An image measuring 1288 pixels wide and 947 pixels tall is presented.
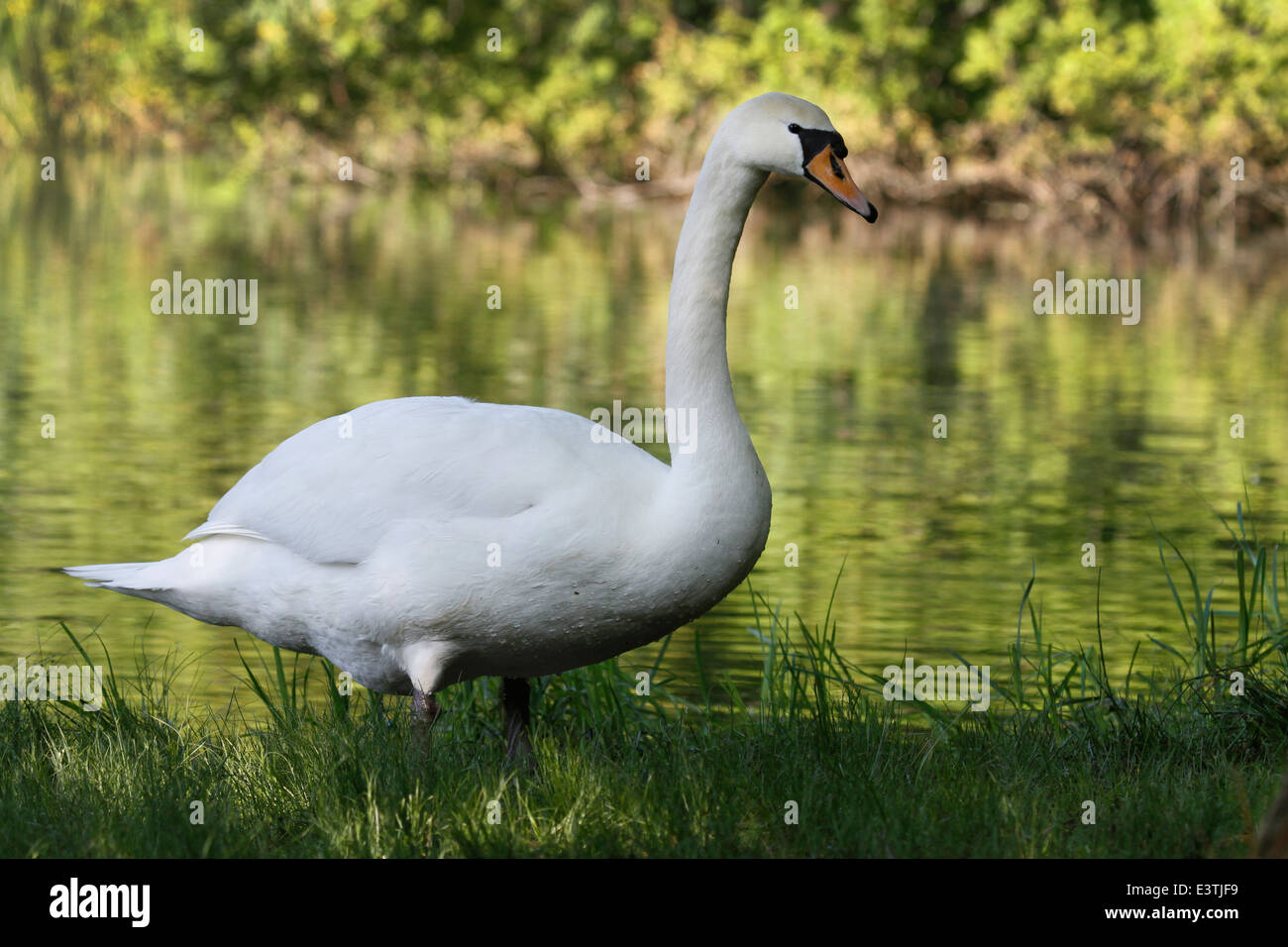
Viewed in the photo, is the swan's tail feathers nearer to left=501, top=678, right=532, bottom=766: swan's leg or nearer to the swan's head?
left=501, top=678, right=532, bottom=766: swan's leg

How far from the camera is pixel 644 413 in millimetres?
16953

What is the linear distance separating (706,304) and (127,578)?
6.44ft

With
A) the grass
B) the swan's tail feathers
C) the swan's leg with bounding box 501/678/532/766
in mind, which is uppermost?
the swan's tail feathers

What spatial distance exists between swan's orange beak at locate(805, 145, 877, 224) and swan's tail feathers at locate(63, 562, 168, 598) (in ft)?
7.36

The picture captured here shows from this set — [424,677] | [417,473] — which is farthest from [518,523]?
[424,677]

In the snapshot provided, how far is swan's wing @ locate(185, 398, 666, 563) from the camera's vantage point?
17.5 feet

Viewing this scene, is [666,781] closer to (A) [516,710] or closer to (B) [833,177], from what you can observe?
(A) [516,710]

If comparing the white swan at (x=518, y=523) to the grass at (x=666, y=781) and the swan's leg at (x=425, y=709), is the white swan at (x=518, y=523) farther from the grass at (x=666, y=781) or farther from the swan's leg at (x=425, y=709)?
the grass at (x=666, y=781)

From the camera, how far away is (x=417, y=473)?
18.0ft

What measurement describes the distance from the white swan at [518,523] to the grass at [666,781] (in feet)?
1.03

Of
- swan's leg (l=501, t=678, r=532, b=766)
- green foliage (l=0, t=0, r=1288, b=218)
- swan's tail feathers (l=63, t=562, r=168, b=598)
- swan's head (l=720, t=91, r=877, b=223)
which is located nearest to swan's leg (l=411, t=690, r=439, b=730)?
swan's leg (l=501, t=678, r=532, b=766)

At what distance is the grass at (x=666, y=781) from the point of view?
4809 millimetres

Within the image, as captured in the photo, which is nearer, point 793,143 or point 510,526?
point 510,526
